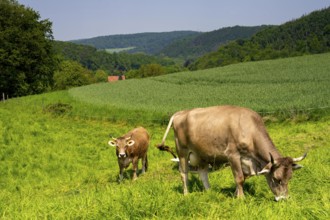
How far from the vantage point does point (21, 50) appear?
51.2m

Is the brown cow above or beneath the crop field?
above

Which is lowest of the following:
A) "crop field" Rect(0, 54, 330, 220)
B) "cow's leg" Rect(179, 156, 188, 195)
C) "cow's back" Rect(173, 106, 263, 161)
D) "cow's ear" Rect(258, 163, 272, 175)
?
"crop field" Rect(0, 54, 330, 220)

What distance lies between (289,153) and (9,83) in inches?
1862

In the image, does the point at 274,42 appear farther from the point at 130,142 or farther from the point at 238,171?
the point at 238,171

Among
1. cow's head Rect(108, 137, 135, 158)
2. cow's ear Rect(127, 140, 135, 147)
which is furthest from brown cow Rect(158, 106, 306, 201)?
cow's ear Rect(127, 140, 135, 147)

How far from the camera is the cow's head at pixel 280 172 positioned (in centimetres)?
662

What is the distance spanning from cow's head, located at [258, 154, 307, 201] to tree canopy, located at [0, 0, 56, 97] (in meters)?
49.1

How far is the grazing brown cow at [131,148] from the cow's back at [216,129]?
20.3ft

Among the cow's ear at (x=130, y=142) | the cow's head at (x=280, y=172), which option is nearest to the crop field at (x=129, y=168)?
the cow's head at (x=280, y=172)

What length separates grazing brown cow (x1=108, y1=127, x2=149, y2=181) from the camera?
1418cm

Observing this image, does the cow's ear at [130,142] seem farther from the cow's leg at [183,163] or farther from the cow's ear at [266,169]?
the cow's ear at [266,169]

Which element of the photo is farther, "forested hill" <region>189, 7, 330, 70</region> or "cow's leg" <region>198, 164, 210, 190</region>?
"forested hill" <region>189, 7, 330, 70</region>

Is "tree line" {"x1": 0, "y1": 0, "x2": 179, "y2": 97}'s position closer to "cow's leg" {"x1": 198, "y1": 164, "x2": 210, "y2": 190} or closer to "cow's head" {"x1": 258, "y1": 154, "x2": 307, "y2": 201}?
"cow's leg" {"x1": 198, "y1": 164, "x2": 210, "y2": 190}

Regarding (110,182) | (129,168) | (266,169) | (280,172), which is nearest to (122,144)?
(110,182)
